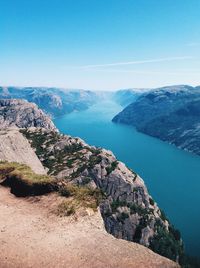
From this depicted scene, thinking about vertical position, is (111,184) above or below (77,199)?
below

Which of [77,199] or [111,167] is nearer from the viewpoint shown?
[77,199]

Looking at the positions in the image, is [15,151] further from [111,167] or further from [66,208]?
[111,167]

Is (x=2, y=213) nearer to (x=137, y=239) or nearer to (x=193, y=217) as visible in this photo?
(x=137, y=239)

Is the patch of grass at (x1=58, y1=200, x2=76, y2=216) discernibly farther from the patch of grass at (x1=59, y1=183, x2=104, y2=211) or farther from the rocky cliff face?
the rocky cliff face

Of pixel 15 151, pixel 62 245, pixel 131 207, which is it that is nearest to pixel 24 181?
pixel 62 245

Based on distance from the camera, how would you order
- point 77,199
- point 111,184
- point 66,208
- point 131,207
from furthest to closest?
point 111,184 < point 131,207 < point 77,199 < point 66,208

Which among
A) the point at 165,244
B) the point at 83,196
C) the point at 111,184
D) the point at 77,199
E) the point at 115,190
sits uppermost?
the point at 83,196

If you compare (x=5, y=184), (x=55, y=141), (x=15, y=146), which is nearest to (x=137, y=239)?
(x=15, y=146)
